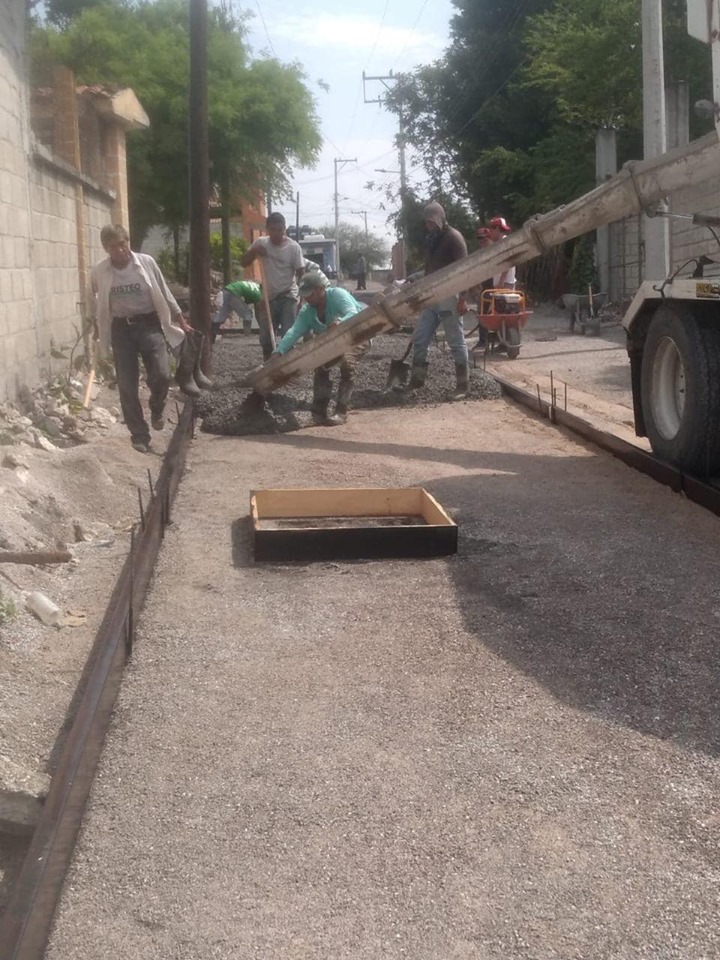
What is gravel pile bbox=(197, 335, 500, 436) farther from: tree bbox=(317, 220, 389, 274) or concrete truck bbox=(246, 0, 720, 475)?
tree bbox=(317, 220, 389, 274)

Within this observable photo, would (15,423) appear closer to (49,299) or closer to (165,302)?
(165,302)

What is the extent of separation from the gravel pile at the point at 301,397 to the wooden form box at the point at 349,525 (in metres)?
3.50

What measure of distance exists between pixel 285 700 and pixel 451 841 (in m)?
1.14

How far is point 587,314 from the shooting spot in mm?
23578

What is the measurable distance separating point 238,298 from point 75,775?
14.0m

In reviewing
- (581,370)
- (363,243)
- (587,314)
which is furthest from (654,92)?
(363,243)

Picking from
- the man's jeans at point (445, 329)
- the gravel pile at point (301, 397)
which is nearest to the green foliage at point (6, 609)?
the gravel pile at point (301, 397)

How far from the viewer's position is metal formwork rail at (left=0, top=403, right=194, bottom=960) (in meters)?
2.73

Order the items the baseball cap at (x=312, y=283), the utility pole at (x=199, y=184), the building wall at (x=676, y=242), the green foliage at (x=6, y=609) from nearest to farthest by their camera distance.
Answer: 1. the green foliage at (x=6, y=609)
2. the building wall at (x=676, y=242)
3. the baseball cap at (x=312, y=283)
4. the utility pole at (x=199, y=184)

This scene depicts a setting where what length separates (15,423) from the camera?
8.45 metres

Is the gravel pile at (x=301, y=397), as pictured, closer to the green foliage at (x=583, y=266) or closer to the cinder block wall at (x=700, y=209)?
the cinder block wall at (x=700, y=209)

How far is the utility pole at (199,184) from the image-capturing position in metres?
14.6

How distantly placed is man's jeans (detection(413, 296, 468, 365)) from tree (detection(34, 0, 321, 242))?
706 inches

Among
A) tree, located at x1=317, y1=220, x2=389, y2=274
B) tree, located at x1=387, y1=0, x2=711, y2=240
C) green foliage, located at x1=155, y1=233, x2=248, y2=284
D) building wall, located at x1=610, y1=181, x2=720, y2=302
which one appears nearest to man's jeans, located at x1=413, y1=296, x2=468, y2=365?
building wall, located at x1=610, y1=181, x2=720, y2=302
